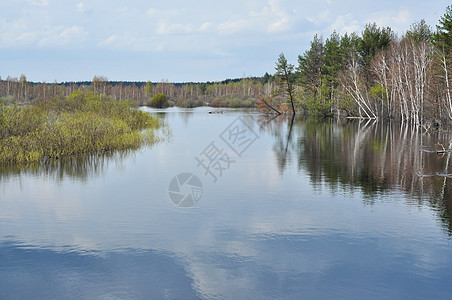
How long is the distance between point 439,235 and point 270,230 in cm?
428

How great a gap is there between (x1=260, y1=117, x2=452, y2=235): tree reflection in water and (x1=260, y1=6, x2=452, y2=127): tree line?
18.4m

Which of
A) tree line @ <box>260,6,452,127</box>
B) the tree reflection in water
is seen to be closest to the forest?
tree line @ <box>260,6,452,127</box>

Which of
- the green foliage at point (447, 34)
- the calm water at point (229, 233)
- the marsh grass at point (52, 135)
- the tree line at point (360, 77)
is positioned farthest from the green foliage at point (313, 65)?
the calm water at point (229, 233)

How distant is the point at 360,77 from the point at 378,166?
5177 cm

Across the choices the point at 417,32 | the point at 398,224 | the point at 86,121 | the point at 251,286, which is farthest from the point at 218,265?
the point at 417,32

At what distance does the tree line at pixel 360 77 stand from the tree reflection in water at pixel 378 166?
1843 cm

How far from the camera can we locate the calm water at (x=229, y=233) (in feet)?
29.5

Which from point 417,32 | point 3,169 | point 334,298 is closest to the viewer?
point 334,298

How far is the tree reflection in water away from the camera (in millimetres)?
16125

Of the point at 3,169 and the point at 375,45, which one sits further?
the point at 375,45

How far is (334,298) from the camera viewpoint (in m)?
8.45

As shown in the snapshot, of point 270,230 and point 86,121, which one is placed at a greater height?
point 86,121

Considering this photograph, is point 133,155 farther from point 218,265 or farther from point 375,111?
point 375,111

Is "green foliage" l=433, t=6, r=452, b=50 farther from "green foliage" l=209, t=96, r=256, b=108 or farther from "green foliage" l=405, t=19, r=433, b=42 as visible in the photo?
"green foliage" l=209, t=96, r=256, b=108
